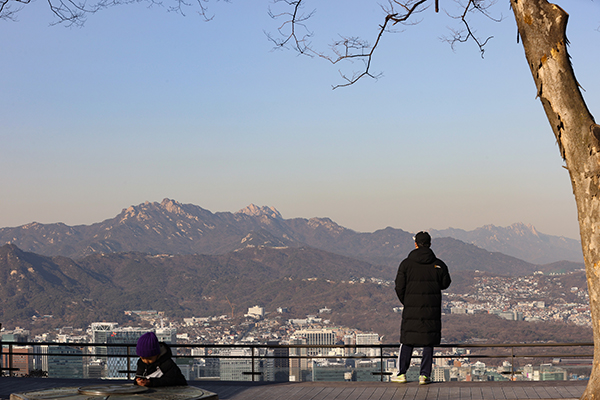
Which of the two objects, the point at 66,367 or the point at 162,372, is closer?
the point at 162,372

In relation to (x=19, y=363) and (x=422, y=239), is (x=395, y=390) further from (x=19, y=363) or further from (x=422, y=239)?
(x=19, y=363)

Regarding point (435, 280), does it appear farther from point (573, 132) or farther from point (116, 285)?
point (116, 285)

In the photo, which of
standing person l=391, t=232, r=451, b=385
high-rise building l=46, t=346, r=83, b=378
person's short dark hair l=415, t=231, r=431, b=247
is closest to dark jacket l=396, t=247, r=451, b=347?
standing person l=391, t=232, r=451, b=385

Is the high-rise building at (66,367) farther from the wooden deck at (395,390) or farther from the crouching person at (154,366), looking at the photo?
the crouching person at (154,366)

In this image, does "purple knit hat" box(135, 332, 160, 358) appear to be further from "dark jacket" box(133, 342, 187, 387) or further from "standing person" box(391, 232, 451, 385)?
"standing person" box(391, 232, 451, 385)

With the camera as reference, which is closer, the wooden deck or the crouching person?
the crouching person

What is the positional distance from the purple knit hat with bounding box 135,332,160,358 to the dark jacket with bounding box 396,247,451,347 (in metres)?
3.65

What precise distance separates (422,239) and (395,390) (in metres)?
1.88

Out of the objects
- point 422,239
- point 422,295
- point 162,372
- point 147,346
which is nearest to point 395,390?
point 422,295

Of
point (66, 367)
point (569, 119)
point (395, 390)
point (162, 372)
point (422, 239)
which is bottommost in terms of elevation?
point (66, 367)

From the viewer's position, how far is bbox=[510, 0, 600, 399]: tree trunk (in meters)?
5.39

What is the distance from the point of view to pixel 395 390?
25.6 feet

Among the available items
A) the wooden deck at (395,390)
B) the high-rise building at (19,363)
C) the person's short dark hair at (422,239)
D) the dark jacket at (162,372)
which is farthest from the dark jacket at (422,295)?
the high-rise building at (19,363)

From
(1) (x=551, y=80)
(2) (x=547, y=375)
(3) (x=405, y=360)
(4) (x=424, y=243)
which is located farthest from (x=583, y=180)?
(2) (x=547, y=375)
